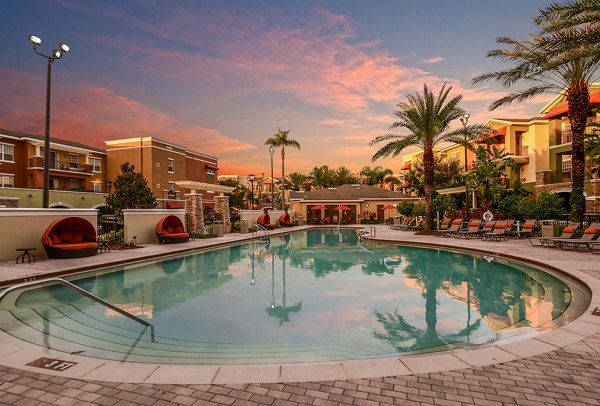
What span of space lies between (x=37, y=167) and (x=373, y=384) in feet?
154

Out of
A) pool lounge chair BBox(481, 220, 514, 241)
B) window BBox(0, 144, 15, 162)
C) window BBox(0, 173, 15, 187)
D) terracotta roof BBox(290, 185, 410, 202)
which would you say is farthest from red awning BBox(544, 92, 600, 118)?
window BBox(0, 144, 15, 162)

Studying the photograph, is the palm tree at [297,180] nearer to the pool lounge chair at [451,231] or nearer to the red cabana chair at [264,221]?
the red cabana chair at [264,221]

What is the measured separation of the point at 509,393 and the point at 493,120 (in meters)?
45.1

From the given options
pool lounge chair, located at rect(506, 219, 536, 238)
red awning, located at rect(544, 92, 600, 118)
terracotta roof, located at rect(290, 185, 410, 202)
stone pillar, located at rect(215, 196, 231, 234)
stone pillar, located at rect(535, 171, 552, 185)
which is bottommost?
pool lounge chair, located at rect(506, 219, 536, 238)

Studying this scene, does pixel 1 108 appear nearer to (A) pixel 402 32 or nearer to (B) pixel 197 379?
(A) pixel 402 32

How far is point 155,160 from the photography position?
48156mm

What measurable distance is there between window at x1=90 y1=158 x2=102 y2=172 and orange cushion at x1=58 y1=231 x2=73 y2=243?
38.3m

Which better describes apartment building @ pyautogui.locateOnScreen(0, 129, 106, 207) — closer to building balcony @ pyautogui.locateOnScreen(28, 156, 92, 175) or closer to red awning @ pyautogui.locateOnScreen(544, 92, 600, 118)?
building balcony @ pyautogui.locateOnScreen(28, 156, 92, 175)

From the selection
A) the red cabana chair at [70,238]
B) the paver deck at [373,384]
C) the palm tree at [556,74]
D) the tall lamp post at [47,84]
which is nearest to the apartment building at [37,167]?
the tall lamp post at [47,84]

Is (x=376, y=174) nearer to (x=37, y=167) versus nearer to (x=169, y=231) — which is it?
(x=37, y=167)

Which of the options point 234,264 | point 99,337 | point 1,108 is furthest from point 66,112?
point 99,337

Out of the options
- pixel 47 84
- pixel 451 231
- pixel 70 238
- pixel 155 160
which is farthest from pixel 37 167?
pixel 451 231

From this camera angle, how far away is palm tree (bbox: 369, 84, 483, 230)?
24.5 metres

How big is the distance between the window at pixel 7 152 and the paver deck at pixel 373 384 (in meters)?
43.3
